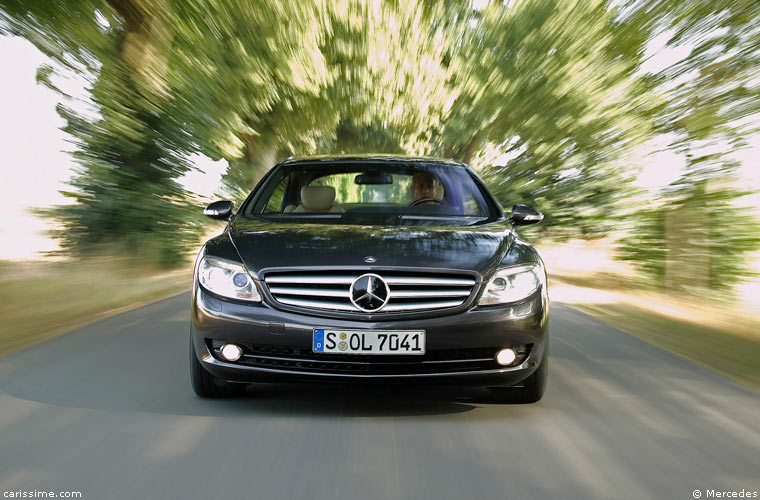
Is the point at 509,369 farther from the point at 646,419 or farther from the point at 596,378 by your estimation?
the point at 596,378

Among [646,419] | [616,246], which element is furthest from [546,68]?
[646,419]

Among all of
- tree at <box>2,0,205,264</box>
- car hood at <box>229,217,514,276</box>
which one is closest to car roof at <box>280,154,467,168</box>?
car hood at <box>229,217,514,276</box>

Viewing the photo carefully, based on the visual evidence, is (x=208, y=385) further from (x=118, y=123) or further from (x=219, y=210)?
(x=118, y=123)

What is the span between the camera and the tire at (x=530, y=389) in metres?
4.58

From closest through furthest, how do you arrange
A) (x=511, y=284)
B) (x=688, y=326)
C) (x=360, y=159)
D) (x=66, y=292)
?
(x=511, y=284) < (x=360, y=159) < (x=688, y=326) < (x=66, y=292)

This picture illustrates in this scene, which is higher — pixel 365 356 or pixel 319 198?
pixel 319 198

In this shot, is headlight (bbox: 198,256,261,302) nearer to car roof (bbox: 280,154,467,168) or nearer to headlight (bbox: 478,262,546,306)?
headlight (bbox: 478,262,546,306)

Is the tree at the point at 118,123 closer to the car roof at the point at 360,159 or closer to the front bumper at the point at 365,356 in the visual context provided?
the car roof at the point at 360,159

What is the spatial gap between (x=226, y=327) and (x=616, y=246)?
1041cm

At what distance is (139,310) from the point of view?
9.19 metres

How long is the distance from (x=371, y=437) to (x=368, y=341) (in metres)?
0.51

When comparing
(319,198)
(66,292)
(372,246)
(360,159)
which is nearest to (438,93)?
(66,292)

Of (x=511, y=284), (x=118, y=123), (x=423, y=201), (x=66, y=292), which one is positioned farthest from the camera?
(x=118, y=123)

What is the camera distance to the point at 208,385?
182 inches
